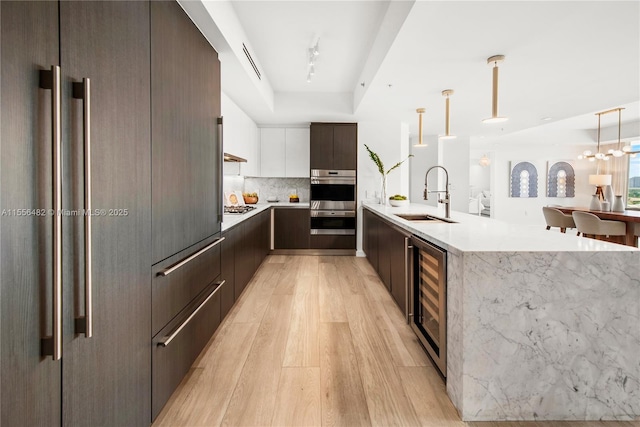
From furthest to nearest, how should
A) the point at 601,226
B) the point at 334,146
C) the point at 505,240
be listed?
1. the point at 334,146
2. the point at 601,226
3. the point at 505,240

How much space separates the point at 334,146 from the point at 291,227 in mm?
1591

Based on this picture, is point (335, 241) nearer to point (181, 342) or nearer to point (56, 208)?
point (181, 342)

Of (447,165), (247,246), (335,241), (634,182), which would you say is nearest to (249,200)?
(335,241)

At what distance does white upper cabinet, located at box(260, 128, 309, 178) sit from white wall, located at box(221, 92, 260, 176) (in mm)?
146

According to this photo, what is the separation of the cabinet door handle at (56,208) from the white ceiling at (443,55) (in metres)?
2.12

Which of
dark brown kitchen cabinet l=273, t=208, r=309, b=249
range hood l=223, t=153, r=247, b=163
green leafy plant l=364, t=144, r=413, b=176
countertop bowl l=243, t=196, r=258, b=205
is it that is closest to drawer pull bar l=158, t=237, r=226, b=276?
range hood l=223, t=153, r=247, b=163

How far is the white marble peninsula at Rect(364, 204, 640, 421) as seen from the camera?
1649mm

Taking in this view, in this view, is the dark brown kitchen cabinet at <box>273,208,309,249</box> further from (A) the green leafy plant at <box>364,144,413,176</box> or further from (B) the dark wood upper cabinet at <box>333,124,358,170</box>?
(A) the green leafy plant at <box>364,144,413,176</box>

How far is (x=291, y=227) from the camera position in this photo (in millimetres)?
5996

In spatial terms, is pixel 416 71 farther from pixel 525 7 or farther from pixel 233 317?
pixel 233 317

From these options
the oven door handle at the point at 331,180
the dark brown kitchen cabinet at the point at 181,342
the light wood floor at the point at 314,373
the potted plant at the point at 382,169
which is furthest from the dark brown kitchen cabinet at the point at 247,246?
the potted plant at the point at 382,169

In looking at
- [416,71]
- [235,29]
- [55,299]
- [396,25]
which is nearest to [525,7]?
[396,25]

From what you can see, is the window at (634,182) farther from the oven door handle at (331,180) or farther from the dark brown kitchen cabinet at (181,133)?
the dark brown kitchen cabinet at (181,133)

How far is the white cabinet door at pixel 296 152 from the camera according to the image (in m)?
6.31
